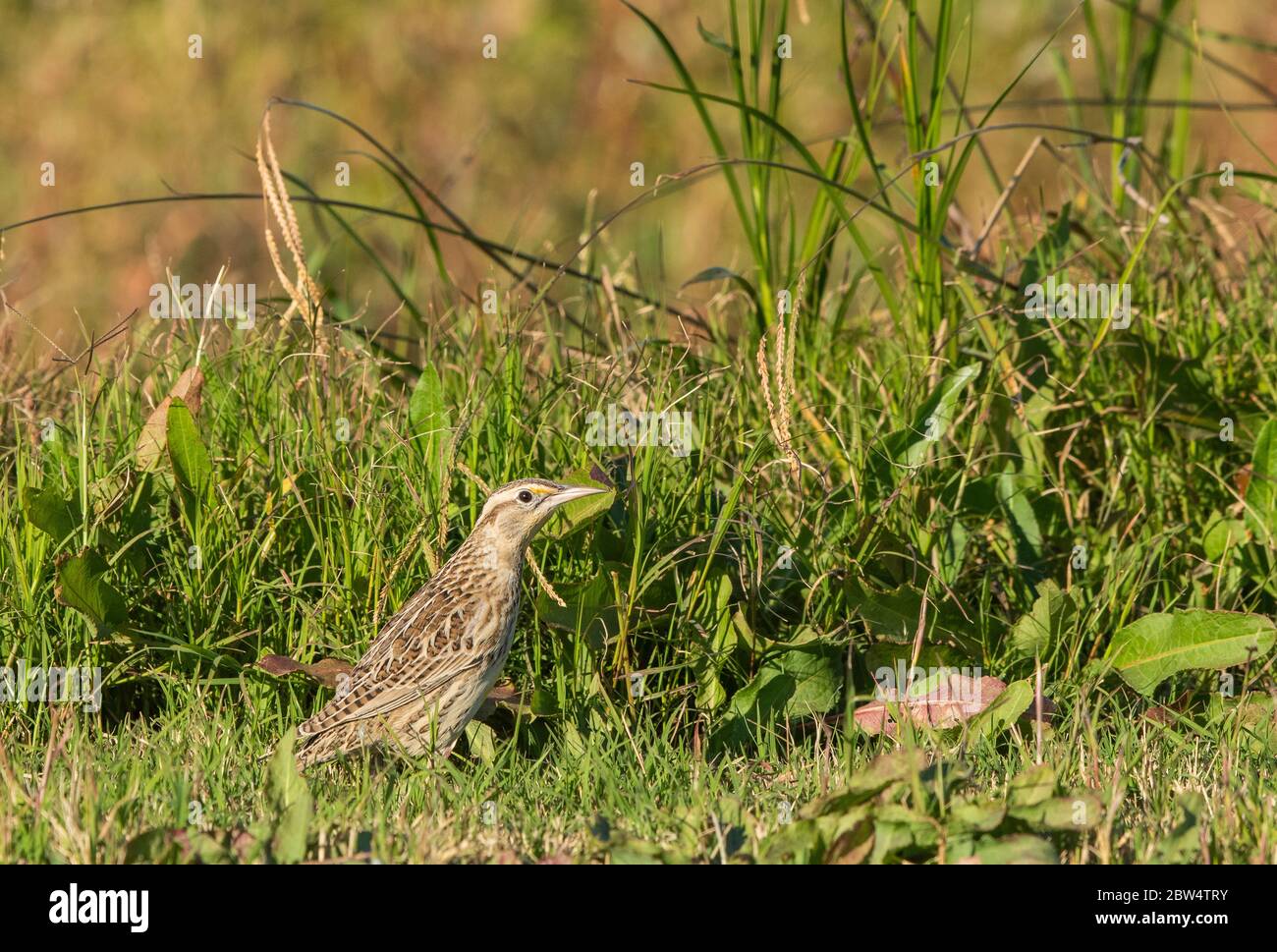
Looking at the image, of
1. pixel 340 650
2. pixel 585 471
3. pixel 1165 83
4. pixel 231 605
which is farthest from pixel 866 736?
pixel 1165 83

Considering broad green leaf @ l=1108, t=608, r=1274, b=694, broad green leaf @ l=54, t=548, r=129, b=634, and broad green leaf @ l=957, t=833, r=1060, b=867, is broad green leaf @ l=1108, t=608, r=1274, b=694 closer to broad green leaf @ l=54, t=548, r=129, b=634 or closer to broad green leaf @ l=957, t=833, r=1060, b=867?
broad green leaf @ l=957, t=833, r=1060, b=867

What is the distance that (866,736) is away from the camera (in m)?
4.55

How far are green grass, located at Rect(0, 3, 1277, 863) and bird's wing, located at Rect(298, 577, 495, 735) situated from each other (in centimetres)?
19

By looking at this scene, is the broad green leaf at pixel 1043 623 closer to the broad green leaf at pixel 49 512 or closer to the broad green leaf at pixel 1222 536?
the broad green leaf at pixel 1222 536

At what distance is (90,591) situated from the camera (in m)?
4.64

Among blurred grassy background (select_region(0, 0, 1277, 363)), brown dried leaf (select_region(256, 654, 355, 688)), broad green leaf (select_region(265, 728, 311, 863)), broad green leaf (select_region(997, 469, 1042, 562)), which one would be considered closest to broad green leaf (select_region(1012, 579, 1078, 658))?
broad green leaf (select_region(997, 469, 1042, 562))

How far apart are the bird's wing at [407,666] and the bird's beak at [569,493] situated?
414mm

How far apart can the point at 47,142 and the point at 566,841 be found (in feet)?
38.8

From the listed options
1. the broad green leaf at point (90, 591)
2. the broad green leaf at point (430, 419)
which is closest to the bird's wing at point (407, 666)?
the broad green leaf at point (430, 419)

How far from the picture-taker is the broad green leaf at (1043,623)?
4.92 m

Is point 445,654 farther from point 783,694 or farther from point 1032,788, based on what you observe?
point 1032,788

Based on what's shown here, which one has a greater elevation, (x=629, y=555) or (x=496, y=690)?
(x=629, y=555)

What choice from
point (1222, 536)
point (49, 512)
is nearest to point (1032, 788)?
point (1222, 536)

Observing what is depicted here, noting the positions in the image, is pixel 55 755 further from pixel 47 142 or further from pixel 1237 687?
pixel 47 142
